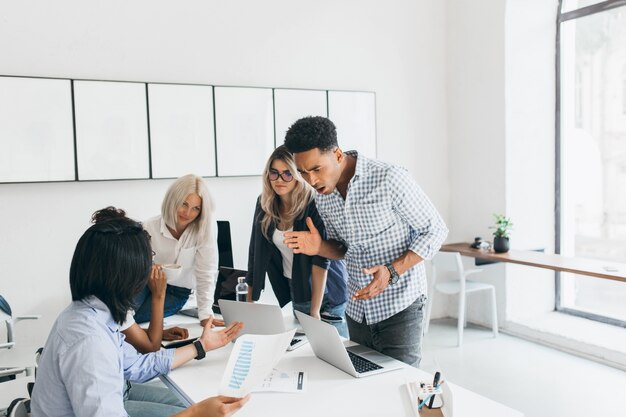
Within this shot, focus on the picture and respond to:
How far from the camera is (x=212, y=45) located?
4113 mm

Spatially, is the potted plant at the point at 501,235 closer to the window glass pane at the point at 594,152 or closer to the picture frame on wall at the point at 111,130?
the window glass pane at the point at 594,152

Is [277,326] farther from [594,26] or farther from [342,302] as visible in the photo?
[594,26]

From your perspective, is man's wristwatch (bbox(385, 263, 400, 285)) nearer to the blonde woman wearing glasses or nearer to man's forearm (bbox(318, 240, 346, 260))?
man's forearm (bbox(318, 240, 346, 260))

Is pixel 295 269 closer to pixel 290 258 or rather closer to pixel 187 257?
pixel 290 258

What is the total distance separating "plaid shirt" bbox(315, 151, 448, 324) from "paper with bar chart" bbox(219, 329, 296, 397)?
55 centimetres

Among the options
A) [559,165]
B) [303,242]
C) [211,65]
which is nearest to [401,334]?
[303,242]

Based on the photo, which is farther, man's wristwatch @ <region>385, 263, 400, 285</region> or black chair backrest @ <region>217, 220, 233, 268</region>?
black chair backrest @ <region>217, 220, 233, 268</region>

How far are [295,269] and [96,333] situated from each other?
130 centimetres

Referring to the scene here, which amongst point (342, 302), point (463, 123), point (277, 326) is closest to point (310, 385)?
point (277, 326)

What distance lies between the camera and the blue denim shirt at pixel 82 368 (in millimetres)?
1395

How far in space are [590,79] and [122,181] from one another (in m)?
3.65

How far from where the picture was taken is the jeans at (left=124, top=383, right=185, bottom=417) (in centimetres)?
202

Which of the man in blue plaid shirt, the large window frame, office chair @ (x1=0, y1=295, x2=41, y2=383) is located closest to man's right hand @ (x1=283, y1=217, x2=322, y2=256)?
the man in blue plaid shirt

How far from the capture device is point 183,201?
8.98 feet
